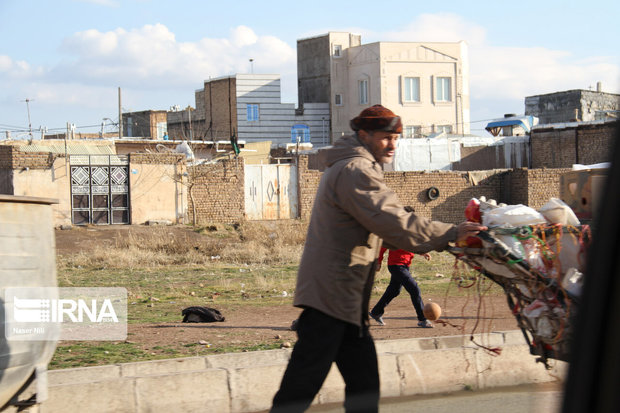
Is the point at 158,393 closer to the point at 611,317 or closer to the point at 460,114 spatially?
the point at 611,317

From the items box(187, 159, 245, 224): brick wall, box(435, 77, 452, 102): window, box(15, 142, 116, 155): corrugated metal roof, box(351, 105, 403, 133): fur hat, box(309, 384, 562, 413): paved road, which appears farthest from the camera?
box(435, 77, 452, 102): window

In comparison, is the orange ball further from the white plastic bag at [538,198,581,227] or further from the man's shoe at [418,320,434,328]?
the white plastic bag at [538,198,581,227]

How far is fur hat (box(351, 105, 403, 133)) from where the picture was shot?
4.43 metres

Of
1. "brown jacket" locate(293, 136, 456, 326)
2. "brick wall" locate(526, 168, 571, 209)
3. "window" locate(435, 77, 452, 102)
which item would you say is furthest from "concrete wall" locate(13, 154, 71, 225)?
"window" locate(435, 77, 452, 102)

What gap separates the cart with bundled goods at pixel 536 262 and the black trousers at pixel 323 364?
0.83 metres

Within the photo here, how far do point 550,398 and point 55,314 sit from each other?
4290 millimetres

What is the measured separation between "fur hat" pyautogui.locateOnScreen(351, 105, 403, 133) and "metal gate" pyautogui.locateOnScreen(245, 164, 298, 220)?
102 ft

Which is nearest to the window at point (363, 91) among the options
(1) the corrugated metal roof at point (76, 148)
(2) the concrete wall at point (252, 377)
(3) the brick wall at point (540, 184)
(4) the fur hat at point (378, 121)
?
(3) the brick wall at point (540, 184)

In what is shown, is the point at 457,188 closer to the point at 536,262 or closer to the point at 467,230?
the point at 536,262

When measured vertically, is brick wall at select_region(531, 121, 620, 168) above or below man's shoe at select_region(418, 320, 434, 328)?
above

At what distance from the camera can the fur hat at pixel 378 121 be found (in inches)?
174

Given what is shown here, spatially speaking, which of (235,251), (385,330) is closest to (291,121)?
(235,251)

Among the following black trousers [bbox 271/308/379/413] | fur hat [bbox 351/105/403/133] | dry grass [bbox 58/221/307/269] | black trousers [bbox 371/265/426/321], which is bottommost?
dry grass [bbox 58/221/307/269]

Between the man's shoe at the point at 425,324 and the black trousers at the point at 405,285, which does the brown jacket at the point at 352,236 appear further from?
the man's shoe at the point at 425,324
